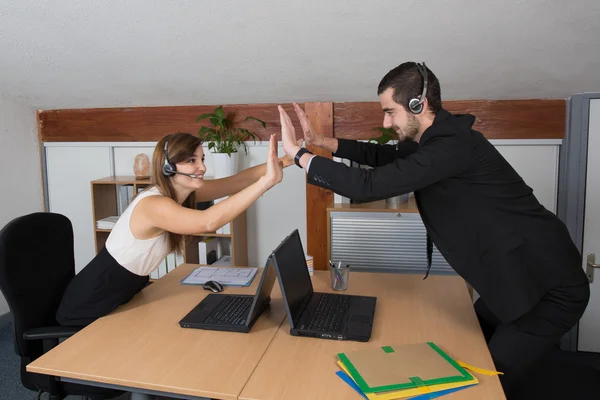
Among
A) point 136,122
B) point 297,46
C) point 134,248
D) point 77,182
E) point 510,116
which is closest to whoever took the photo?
point 134,248

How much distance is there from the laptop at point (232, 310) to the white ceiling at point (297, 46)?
155 cm

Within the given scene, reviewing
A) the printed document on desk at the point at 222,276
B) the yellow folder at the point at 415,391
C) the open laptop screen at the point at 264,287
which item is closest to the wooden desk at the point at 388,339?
the yellow folder at the point at 415,391

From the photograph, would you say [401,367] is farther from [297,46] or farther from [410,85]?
[297,46]

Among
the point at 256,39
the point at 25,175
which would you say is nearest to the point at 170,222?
the point at 256,39

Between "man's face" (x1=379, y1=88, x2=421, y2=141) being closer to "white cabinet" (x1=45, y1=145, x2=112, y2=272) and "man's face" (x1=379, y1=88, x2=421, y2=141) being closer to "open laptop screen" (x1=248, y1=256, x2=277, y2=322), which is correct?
"open laptop screen" (x1=248, y1=256, x2=277, y2=322)

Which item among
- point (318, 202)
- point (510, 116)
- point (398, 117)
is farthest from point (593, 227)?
point (398, 117)

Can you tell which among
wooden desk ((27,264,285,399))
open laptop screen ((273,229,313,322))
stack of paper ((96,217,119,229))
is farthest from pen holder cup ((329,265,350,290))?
stack of paper ((96,217,119,229))

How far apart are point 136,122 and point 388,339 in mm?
3110

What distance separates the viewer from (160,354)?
1.65 metres

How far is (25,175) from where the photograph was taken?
4.21m

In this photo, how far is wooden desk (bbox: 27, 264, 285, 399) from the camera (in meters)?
1.48

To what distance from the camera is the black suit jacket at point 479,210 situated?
68.4 inches

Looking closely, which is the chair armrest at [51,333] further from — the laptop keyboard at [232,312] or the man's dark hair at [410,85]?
the man's dark hair at [410,85]

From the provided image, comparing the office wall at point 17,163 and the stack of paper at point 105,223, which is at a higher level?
the office wall at point 17,163
